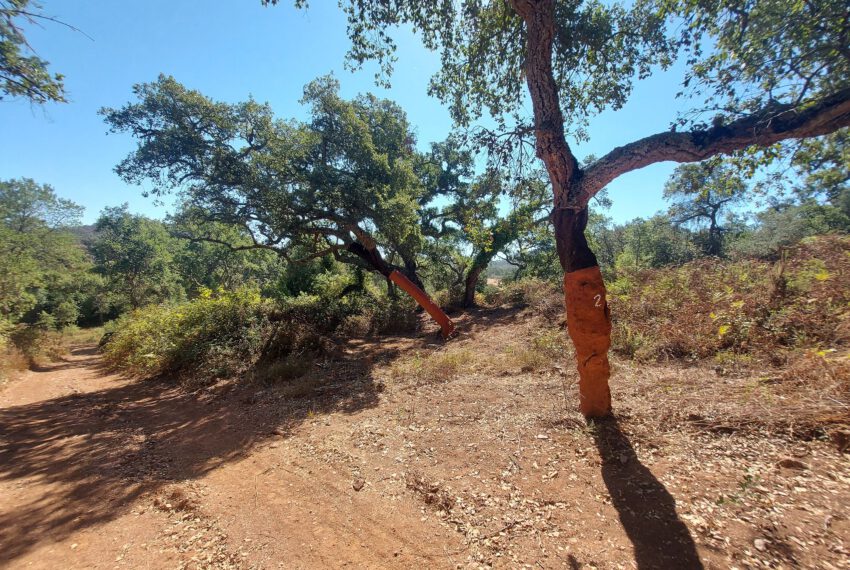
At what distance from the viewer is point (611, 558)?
2.31 m

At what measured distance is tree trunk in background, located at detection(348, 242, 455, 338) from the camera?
36.8 feet

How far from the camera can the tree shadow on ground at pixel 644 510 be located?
2244 mm

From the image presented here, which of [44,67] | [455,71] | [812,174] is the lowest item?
[812,174]

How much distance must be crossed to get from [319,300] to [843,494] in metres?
12.2

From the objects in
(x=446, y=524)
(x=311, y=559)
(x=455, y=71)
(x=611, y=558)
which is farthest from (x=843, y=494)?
(x=455, y=71)

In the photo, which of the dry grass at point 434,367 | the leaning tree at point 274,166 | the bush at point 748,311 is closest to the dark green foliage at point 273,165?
the leaning tree at point 274,166

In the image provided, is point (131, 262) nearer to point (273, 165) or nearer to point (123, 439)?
point (273, 165)

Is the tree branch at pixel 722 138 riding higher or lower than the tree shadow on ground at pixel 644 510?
higher

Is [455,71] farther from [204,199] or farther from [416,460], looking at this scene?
[204,199]

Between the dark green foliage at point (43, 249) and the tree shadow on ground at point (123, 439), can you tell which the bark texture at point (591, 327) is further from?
the dark green foliage at point (43, 249)

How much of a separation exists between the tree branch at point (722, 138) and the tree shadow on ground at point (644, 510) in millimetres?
2685

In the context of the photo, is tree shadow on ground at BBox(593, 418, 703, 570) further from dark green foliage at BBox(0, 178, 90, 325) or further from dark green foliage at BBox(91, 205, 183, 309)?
dark green foliage at BBox(91, 205, 183, 309)

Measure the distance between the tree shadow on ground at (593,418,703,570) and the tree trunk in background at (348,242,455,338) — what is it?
770 cm

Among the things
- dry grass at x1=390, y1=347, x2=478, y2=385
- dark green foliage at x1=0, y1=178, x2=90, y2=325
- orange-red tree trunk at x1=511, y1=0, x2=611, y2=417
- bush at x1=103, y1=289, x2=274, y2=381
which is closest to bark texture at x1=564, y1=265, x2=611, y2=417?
orange-red tree trunk at x1=511, y1=0, x2=611, y2=417
